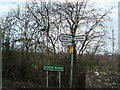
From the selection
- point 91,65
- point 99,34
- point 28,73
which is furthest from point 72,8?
point 28,73

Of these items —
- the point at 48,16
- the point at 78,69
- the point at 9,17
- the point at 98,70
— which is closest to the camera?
the point at 98,70

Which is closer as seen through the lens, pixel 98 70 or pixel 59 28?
pixel 98 70

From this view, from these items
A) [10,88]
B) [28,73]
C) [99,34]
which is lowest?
[10,88]

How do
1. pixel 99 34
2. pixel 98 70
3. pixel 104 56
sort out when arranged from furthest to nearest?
pixel 99 34 → pixel 104 56 → pixel 98 70

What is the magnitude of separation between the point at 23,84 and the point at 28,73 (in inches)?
29.4

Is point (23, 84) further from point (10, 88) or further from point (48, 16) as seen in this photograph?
point (48, 16)

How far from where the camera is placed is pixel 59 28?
1001cm

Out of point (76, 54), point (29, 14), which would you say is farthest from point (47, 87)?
point (29, 14)

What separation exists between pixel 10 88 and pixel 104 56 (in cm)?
517

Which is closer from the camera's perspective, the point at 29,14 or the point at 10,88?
the point at 10,88

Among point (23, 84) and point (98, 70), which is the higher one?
point (98, 70)

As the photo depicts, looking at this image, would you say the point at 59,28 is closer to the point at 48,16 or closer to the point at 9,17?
the point at 48,16

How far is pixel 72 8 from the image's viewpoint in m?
9.73

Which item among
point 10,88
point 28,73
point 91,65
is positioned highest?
point 91,65
